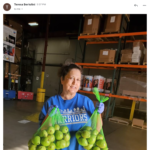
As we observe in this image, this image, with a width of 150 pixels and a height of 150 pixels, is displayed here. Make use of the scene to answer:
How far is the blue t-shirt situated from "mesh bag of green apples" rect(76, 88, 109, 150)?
0.09m

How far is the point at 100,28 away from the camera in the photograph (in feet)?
16.9

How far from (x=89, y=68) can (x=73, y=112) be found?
7.82 m

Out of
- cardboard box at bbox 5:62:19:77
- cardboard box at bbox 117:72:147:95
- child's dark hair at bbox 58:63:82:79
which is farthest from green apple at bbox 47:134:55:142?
cardboard box at bbox 5:62:19:77

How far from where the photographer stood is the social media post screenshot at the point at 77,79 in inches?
41.7

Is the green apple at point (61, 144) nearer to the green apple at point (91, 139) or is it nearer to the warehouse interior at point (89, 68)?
the green apple at point (91, 139)

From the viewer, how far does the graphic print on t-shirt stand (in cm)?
124

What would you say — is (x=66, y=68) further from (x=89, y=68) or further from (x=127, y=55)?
(x=89, y=68)

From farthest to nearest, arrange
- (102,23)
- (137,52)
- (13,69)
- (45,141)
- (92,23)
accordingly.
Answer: (13,69), (102,23), (92,23), (137,52), (45,141)

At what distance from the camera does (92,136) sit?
1.08 m

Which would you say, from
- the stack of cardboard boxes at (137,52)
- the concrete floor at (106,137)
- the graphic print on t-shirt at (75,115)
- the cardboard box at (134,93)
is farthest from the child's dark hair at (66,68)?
the cardboard box at (134,93)

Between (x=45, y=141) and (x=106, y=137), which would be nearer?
(x=45, y=141)

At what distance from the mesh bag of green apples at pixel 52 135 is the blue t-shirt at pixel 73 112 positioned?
0.11 metres

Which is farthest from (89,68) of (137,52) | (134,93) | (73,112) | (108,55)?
(73,112)
